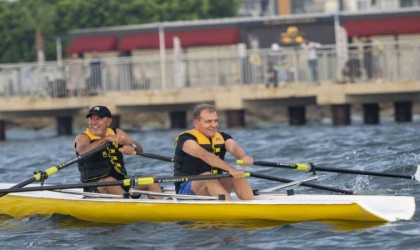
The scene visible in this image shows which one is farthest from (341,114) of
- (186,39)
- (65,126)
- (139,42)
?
(139,42)

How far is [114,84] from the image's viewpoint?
3816cm

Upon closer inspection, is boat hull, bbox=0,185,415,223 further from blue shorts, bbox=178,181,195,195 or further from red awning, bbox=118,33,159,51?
red awning, bbox=118,33,159,51

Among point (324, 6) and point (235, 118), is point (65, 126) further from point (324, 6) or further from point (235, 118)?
Result: point (324, 6)

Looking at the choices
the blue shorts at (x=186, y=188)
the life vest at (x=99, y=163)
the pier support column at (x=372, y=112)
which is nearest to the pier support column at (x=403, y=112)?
the pier support column at (x=372, y=112)

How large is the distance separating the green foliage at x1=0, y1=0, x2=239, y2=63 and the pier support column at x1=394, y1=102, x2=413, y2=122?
70.2 ft

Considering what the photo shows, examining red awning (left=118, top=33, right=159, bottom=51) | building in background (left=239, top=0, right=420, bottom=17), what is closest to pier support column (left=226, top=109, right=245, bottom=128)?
red awning (left=118, top=33, right=159, bottom=51)

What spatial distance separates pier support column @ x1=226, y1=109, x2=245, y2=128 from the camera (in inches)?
1506

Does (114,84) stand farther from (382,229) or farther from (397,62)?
(382,229)

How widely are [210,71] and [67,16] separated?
77.9ft

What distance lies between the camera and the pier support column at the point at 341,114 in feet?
123

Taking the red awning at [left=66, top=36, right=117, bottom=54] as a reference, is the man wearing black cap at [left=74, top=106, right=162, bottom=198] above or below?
below

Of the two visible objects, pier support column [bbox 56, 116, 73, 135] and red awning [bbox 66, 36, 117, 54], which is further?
red awning [bbox 66, 36, 117, 54]

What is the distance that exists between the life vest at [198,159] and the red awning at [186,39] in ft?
85.5

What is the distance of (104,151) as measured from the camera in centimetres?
1800
